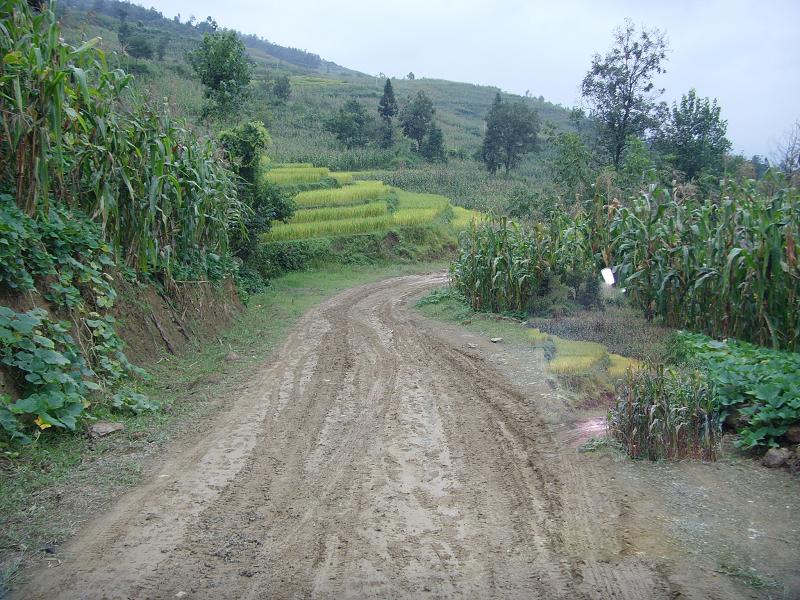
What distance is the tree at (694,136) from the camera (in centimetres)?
2562

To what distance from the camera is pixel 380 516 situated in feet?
15.7

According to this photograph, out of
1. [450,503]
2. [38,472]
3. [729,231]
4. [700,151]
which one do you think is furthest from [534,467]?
[700,151]

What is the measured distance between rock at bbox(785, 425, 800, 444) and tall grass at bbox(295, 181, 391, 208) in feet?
70.1

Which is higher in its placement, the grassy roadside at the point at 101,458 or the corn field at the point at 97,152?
the corn field at the point at 97,152

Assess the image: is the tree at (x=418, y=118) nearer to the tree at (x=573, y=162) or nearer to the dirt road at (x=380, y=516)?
the tree at (x=573, y=162)

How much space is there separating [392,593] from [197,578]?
1.24m

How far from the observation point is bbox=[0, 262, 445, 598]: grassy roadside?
14.4 feet

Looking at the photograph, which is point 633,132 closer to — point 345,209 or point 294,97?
point 345,209

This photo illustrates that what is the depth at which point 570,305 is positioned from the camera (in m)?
13.5

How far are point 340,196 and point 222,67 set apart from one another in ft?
23.6

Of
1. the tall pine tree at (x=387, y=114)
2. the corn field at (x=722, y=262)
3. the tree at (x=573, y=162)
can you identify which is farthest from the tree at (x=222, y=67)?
the tall pine tree at (x=387, y=114)

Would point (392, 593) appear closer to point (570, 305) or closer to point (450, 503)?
point (450, 503)

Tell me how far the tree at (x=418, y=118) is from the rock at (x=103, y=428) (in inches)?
1853

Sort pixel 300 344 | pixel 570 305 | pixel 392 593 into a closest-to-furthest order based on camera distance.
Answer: pixel 392 593, pixel 300 344, pixel 570 305
